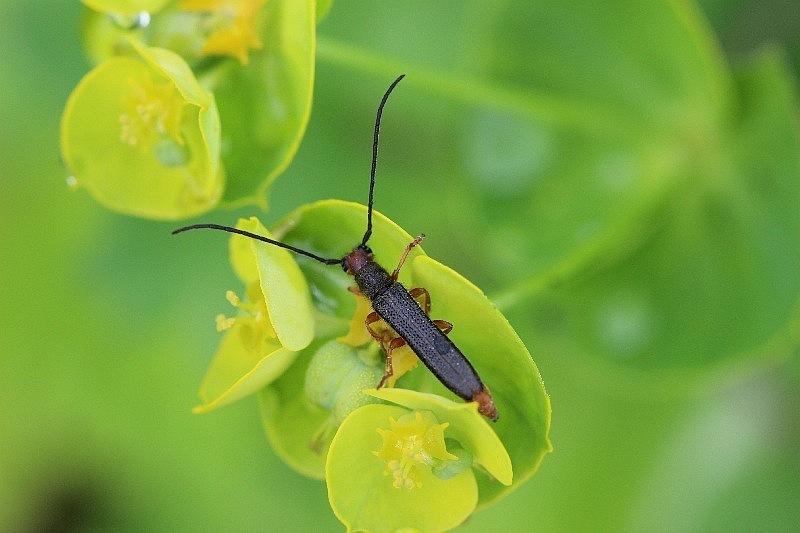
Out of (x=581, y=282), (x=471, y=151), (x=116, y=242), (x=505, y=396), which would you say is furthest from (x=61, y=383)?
(x=505, y=396)

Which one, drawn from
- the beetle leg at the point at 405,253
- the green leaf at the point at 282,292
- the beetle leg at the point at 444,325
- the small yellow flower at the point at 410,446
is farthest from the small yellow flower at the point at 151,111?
the small yellow flower at the point at 410,446

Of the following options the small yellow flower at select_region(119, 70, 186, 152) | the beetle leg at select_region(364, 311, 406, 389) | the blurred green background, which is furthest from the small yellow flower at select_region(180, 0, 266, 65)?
the blurred green background

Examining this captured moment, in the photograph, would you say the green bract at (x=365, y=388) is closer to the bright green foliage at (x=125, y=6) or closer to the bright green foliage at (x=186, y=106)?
the bright green foliage at (x=186, y=106)

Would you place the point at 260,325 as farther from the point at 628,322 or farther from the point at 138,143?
the point at 628,322

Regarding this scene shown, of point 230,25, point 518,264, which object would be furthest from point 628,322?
point 230,25

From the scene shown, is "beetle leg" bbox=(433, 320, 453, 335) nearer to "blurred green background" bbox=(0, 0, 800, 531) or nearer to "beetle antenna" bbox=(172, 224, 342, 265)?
"beetle antenna" bbox=(172, 224, 342, 265)

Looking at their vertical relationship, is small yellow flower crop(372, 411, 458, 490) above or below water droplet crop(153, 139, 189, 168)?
below
